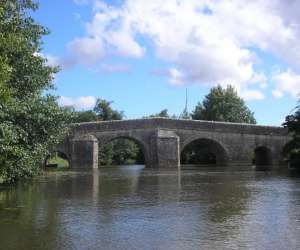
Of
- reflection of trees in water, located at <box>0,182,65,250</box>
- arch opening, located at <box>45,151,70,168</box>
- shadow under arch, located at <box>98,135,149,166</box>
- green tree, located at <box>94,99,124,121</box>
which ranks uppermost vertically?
green tree, located at <box>94,99,124,121</box>

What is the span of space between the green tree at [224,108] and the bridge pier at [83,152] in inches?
995

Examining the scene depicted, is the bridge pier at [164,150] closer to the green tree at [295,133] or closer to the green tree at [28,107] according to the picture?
the green tree at [295,133]

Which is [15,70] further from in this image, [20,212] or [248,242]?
[248,242]

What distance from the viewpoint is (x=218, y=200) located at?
1424 centimetres

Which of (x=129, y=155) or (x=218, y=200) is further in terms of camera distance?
(x=129, y=155)

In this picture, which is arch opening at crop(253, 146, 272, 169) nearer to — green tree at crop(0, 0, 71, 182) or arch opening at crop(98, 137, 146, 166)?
arch opening at crop(98, 137, 146, 166)

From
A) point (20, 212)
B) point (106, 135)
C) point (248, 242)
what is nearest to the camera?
point (248, 242)

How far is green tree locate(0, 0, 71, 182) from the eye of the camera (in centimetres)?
1600

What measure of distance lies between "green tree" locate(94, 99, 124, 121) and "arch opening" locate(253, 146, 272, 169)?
22796 mm

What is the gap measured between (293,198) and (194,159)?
4084 cm

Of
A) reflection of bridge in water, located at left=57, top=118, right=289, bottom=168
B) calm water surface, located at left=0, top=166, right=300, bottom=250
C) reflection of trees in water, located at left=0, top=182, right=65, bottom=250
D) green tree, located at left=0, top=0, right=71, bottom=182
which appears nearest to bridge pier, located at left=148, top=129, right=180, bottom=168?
reflection of bridge in water, located at left=57, top=118, right=289, bottom=168

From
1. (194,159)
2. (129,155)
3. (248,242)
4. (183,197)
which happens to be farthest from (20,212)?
(129,155)

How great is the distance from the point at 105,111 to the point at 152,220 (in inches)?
2143

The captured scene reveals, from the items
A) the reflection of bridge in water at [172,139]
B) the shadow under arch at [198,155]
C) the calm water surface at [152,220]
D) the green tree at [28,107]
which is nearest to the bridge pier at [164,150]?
the reflection of bridge in water at [172,139]
